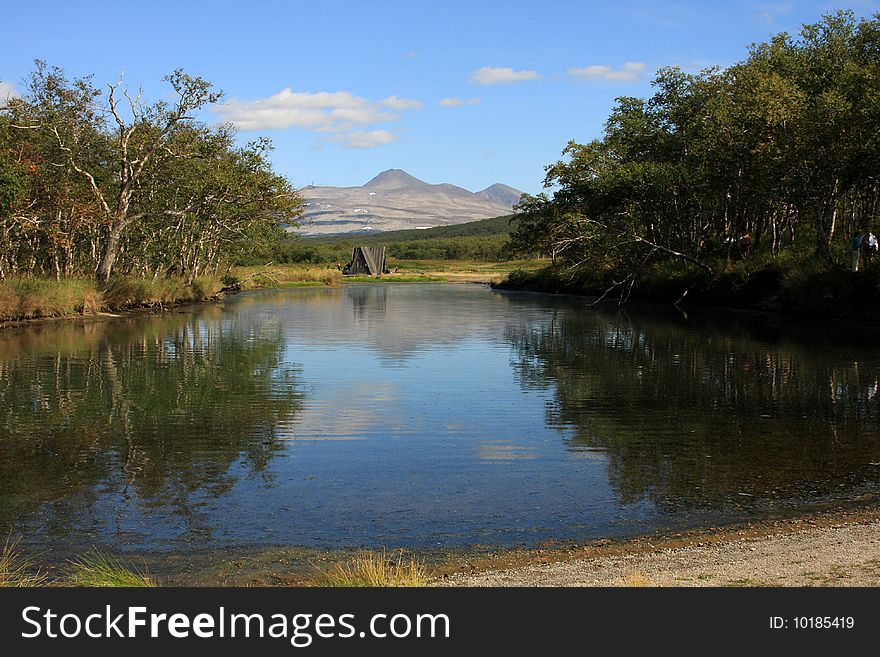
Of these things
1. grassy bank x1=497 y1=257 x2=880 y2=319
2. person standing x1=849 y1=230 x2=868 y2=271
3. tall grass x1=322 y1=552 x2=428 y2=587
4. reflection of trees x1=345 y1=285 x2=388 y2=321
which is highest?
person standing x1=849 y1=230 x2=868 y2=271

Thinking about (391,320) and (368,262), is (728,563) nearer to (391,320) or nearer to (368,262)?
(391,320)

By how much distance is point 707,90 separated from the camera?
157ft

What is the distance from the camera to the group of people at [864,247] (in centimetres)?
3180

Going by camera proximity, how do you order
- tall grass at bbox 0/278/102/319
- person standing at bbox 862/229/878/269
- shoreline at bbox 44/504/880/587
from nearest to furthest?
shoreline at bbox 44/504/880/587 → person standing at bbox 862/229/878/269 → tall grass at bbox 0/278/102/319

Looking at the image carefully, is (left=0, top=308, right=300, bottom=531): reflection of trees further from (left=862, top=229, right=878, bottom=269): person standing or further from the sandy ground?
(left=862, top=229, right=878, bottom=269): person standing

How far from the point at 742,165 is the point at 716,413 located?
25.0m

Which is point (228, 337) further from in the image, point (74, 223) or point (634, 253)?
point (634, 253)

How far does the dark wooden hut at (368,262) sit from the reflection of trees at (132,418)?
83.0m

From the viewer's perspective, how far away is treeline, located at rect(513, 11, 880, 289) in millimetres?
34031

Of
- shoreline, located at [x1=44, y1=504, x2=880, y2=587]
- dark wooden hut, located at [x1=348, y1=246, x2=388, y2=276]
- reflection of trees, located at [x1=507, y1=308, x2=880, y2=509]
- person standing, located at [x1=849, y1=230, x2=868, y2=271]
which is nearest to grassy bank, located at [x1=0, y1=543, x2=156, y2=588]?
shoreline, located at [x1=44, y1=504, x2=880, y2=587]

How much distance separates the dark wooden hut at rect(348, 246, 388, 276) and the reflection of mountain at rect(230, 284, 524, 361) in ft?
165

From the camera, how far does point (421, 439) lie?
45.2 ft

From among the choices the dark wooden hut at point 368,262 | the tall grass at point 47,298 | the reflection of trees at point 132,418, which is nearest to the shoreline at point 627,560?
the reflection of trees at point 132,418
